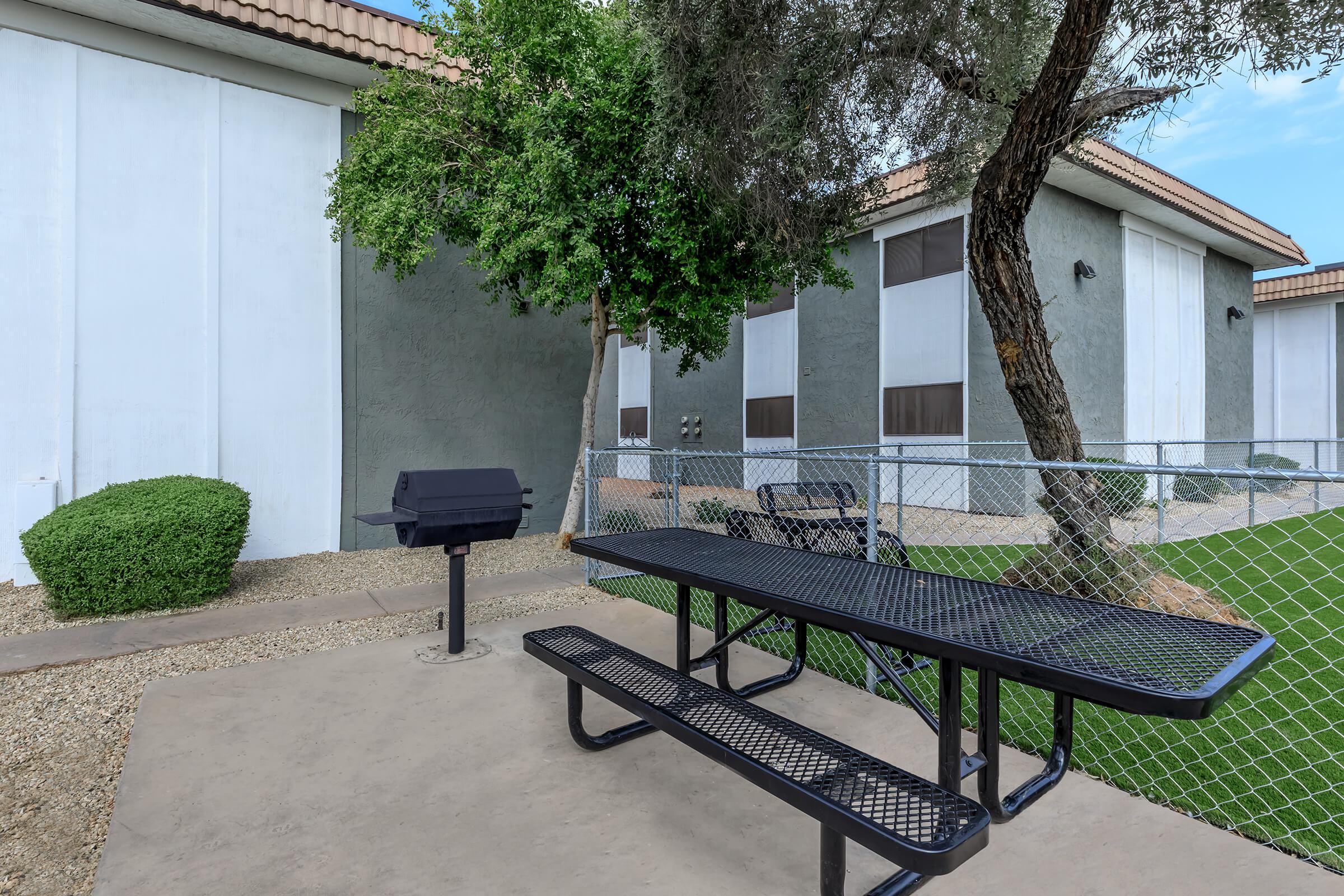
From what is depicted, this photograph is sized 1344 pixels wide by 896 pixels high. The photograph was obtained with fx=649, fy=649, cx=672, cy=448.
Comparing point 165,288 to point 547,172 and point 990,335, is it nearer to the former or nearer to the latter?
point 547,172

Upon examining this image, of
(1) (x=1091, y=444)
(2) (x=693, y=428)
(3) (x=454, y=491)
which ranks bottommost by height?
(3) (x=454, y=491)

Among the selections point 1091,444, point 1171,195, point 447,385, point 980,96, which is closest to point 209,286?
point 447,385

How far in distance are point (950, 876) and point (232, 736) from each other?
2.85 metres

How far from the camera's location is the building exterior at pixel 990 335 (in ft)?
33.7

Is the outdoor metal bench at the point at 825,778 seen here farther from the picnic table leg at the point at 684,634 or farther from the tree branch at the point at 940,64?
the tree branch at the point at 940,64

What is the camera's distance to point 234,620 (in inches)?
181

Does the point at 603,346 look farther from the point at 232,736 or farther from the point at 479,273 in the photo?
the point at 232,736

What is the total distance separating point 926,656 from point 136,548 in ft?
17.5

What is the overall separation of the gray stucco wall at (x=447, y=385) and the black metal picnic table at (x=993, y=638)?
524 cm

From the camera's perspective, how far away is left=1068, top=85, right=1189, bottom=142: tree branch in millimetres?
3979

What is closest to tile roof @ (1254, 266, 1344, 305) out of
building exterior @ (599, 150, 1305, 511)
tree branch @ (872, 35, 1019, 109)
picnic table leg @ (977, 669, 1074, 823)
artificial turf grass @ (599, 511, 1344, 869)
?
building exterior @ (599, 150, 1305, 511)

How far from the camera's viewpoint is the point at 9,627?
4434 mm

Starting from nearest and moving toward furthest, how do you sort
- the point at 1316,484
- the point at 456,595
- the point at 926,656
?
the point at 926,656 → the point at 1316,484 → the point at 456,595

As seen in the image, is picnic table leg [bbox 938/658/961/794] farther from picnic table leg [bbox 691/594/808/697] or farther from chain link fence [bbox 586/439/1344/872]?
picnic table leg [bbox 691/594/808/697]
